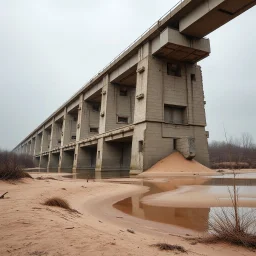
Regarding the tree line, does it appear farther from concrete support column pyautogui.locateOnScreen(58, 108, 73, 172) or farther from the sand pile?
concrete support column pyautogui.locateOnScreen(58, 108, 73, 172)

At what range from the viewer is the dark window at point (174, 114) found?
939 inches

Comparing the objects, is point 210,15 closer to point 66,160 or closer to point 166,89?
point 166,89

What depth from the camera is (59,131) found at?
59562 mm

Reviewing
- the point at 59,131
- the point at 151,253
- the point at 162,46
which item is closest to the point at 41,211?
the point at 151,253

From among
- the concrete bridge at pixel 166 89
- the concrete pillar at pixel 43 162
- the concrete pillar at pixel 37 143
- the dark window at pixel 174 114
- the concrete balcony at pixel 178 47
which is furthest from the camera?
the concrete pillar at pixel 37 143

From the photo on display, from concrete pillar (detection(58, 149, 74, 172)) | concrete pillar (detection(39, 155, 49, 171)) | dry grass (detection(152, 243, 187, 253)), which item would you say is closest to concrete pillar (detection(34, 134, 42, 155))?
concrete pillar (detection(39, 155, 49, 171))

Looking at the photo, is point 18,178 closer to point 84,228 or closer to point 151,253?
point 84,228

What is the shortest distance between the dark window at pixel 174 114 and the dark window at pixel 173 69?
3.47 m

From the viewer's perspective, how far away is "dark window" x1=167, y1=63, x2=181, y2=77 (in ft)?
81.1

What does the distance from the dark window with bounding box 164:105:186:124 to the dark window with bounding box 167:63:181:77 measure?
11.4 ft

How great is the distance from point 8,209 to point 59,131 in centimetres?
5723

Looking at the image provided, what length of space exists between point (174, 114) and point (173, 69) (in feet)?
15.5

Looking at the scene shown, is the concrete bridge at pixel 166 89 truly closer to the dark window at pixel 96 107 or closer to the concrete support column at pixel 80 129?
the concrete support column at pixel 80 129

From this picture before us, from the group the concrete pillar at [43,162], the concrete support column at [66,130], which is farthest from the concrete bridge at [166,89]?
the concrete pillar at [43,162]
